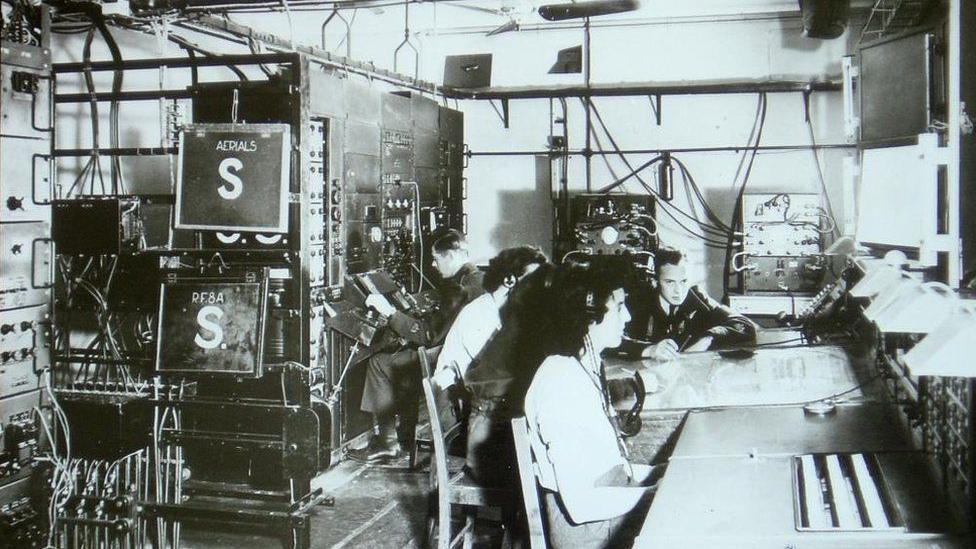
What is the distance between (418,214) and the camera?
6.67 meters

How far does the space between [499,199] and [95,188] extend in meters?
4.09

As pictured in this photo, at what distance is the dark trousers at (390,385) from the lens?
5.54 m

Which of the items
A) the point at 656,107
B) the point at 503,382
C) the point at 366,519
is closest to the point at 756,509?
the point at 503,382

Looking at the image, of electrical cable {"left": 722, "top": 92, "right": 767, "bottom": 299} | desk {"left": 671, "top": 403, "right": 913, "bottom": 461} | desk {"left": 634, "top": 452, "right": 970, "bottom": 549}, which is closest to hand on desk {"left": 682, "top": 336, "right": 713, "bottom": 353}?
desk {"left": 671, "top": 403, "right": 913, "bottom": 461}

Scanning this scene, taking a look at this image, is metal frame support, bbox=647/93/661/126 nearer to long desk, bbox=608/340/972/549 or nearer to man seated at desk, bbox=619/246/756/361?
man seated at desk, bbox=619/246/756/361

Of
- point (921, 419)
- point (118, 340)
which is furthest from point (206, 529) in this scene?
point (921, 419)

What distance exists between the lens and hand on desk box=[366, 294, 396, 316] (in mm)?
5383

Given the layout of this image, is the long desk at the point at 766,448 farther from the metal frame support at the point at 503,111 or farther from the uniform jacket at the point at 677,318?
the metal frame support at the point at 503,111

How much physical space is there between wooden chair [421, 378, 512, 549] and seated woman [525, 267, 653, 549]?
443mm

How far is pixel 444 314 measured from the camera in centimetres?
563

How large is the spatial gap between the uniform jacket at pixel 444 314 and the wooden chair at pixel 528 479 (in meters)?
2.87

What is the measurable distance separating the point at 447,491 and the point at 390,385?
8.23 feet

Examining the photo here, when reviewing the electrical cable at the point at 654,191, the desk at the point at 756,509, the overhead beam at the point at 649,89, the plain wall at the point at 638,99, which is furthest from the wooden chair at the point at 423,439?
the overhead beam at the point at 649,89

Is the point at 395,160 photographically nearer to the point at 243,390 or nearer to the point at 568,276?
the point at 243,390
